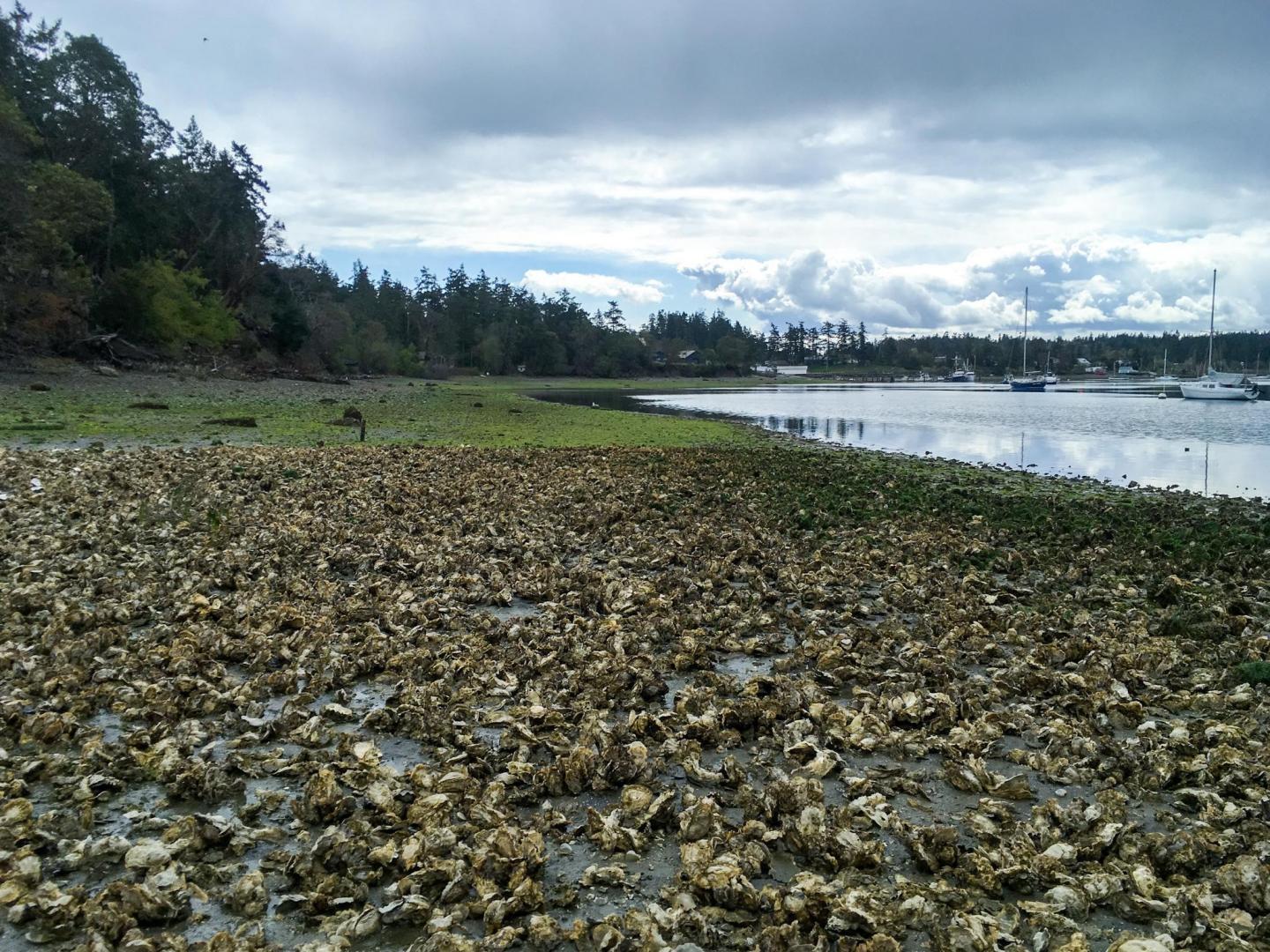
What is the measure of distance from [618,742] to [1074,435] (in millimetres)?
43212

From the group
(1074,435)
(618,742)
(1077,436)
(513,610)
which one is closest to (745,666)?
(618,742)

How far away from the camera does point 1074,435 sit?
4344 centimetres

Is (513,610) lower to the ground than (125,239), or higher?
lower

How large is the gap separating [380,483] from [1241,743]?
15845mm

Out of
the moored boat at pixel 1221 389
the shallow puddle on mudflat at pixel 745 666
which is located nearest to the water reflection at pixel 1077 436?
the moored boat at pixel 1221 389

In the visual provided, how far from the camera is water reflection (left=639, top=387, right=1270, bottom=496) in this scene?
28812 millimetres

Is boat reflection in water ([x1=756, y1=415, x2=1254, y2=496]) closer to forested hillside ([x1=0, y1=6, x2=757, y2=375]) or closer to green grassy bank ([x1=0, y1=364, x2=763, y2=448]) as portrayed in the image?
green grassy bank ([x1=0, y1=364, x2=763, y2=448])

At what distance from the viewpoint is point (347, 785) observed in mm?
5887

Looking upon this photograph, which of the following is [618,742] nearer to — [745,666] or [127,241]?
[745,666]

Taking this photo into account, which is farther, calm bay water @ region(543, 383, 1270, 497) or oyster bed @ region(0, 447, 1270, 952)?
calm bay water @ region(543, 383, 1270, 497)

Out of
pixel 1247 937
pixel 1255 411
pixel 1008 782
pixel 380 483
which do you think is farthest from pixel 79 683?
pixel 1255 411

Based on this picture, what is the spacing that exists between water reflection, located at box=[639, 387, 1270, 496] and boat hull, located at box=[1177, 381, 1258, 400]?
494 inches

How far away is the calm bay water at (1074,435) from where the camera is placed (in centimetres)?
2897

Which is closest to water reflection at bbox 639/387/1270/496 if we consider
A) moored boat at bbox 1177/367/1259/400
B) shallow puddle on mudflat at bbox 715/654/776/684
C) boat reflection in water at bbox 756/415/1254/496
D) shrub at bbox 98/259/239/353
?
boat reflection in water at bbox 756/415/1254/496
